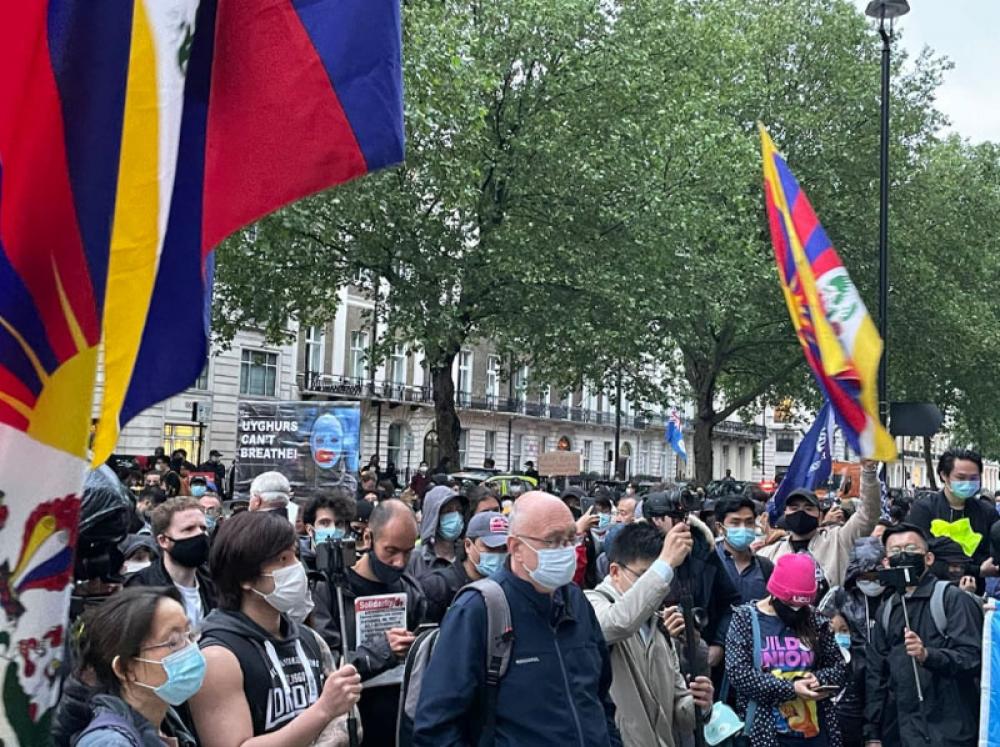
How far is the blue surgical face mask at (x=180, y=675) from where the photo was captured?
11.0 ft

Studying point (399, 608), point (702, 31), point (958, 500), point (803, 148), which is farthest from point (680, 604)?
point (803, 148)

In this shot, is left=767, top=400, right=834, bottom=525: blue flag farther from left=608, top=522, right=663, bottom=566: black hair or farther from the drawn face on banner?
the drawn face on banner

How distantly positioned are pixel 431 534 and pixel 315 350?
40336 mm

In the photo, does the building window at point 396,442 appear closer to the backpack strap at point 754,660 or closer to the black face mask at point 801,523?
the black face mask at point 801,523

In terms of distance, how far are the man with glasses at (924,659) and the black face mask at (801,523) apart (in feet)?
4.61

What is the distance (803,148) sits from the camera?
118 feet

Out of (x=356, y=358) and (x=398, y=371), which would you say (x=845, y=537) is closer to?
(x=356, y=358)

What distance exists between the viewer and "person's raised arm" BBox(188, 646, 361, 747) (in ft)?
11.7

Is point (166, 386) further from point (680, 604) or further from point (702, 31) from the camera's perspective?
point (702, 31)

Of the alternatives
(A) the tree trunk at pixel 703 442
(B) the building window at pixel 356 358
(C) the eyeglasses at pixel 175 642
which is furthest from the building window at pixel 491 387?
(C) the eyeglasses at pixel 175 642

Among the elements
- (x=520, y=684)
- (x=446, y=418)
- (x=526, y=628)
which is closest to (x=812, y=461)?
(x=526, y=628)

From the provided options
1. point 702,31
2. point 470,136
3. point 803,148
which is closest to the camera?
point 470,136

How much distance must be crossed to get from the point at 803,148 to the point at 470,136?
16.5 meters

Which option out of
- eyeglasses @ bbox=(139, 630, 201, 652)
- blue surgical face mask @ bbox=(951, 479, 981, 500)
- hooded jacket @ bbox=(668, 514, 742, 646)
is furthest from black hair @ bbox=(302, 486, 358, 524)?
blue surgical face mask @ bbox=(951, 479, 981, 500)
